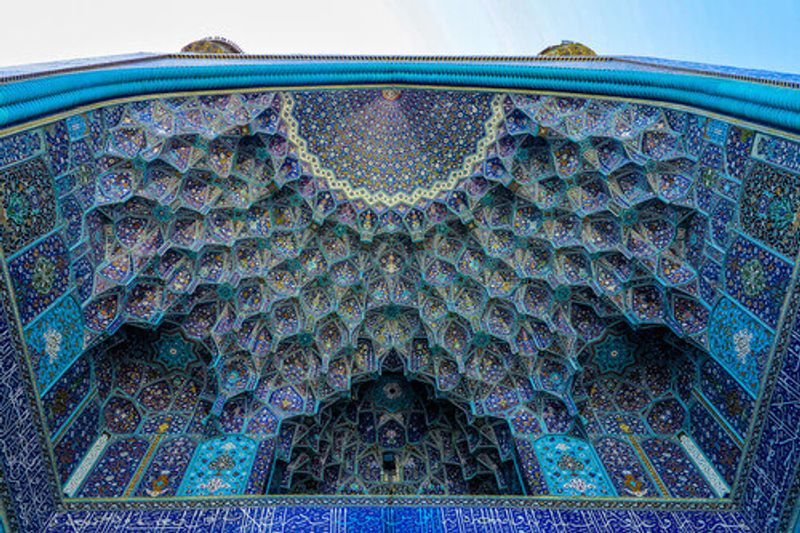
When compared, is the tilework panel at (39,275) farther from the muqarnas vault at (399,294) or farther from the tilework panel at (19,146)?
the tilework panel at (19,146)

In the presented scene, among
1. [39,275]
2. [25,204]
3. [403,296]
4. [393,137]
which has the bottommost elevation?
[39,275]

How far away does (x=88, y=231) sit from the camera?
5.32 m

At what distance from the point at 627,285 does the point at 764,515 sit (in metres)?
2.55

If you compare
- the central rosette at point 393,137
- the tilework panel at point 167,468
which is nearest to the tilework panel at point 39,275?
the tilework panel at point 167,468

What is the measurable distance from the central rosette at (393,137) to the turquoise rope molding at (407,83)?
268mm

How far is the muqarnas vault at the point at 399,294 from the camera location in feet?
15.2

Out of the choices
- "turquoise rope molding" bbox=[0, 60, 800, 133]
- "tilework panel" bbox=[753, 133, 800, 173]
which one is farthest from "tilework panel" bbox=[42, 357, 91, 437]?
"tilework panel" bbox=[753, 133, 800, 173]

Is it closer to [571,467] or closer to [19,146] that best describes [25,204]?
[19,146]

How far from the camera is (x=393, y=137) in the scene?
22.7 feet

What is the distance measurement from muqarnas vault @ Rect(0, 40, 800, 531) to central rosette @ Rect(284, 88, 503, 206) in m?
0.04

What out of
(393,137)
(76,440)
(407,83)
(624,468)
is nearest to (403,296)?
(393,137)

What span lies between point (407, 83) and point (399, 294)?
2.69 m

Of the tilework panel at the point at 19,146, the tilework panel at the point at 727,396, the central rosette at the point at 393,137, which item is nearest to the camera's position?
the tilework panel at the point at 19,146

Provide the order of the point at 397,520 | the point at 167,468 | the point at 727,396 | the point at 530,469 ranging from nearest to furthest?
1. the point at 397,520
2. the point at 727,396
3. the point at 167,468
4. the point at 530,469
